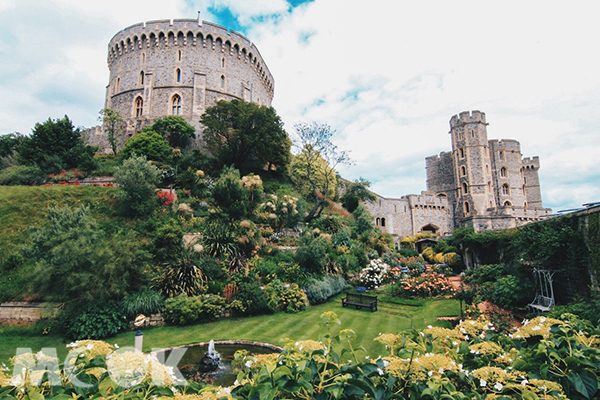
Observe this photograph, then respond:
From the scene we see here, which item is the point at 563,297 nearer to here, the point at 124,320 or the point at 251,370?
the point at 251,370

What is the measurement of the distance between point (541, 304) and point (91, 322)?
585 inches

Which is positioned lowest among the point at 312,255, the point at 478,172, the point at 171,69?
the point at 312,255

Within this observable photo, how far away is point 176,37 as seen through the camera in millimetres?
32656

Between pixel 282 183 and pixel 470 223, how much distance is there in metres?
18.4

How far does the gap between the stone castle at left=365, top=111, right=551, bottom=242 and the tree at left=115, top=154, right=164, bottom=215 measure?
26297 millimetres

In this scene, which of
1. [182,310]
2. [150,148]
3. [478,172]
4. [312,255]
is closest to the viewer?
[182,310]

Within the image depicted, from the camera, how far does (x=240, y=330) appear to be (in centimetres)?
964

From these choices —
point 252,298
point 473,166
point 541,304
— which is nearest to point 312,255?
point 252,298

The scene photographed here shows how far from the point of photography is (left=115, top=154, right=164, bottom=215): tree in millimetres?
14945

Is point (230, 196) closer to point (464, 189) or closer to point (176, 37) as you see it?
point (176, 37)

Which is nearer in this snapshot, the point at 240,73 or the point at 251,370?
the point at 251,370

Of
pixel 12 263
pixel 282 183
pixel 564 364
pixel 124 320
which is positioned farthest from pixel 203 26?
pixel 564 364

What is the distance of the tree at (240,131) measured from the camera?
83.3 ft

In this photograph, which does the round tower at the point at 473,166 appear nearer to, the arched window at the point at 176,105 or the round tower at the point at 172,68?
the round tower at the point at 172,68
